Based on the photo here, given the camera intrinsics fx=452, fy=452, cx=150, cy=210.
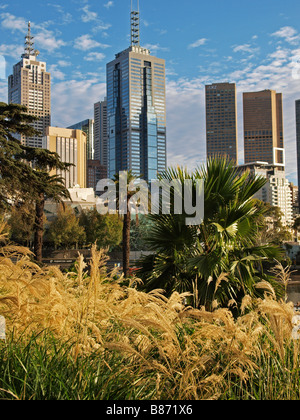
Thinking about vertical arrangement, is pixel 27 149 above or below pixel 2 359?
above

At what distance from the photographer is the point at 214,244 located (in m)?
7.11

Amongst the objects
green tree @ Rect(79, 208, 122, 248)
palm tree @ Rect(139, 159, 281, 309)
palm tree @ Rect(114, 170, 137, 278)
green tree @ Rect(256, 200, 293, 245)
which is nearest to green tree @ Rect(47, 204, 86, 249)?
green tree @ Rect(79, 208, 122, 248)

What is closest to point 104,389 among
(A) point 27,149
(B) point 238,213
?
(B) point 238,213

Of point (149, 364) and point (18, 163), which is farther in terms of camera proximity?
point (18, 163)

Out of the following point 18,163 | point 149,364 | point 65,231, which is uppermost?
point 18,163

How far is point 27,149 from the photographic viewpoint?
23891mm

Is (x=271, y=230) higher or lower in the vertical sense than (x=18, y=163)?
lower

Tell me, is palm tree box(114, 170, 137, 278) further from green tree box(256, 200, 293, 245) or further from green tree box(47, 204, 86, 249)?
green tree box(47, 204, 86, 249)

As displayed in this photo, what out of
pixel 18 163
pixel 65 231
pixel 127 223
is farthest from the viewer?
pixel 65 231

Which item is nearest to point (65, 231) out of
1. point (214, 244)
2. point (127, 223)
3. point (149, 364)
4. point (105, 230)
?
point (105, 230)

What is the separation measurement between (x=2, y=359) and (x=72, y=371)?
1.86 ft

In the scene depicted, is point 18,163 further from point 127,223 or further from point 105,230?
point 105,230
